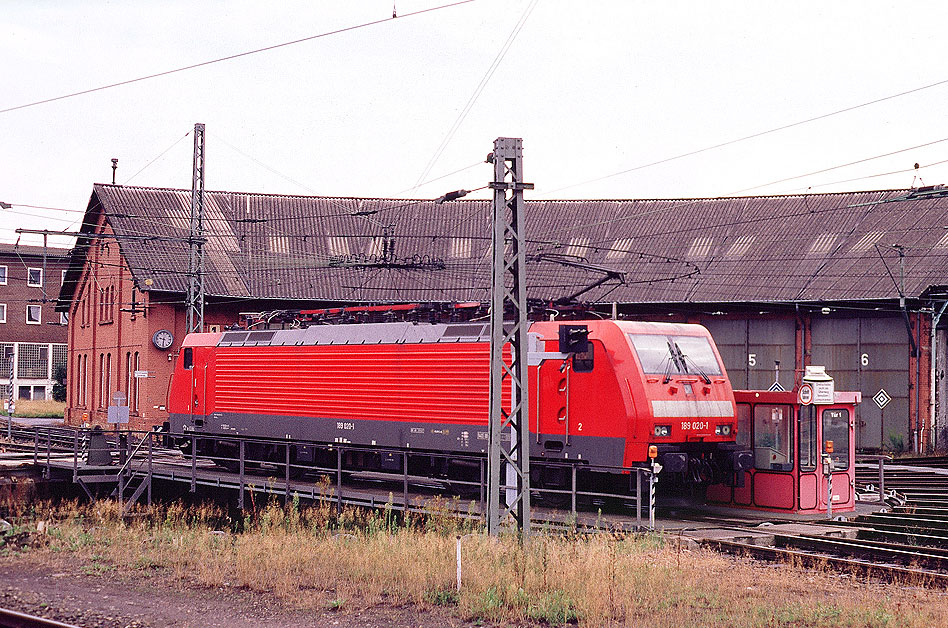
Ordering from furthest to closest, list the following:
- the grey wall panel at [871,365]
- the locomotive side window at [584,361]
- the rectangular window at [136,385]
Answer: the rectangular window at [136,385] → the grey wall panel at [871,365] → the locomotive side window at [584,361]

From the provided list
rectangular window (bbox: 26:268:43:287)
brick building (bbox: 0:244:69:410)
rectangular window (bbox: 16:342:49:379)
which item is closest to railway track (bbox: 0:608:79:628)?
brick building (bbox: 0:244:69:410)

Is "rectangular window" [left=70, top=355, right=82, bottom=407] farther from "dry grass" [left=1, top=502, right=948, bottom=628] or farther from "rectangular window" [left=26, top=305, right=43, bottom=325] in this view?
"dry grass" [left=1, top=502, right=948, bottom=628]

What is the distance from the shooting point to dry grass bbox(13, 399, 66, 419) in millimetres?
60500

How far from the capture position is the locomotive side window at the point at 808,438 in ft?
63.2

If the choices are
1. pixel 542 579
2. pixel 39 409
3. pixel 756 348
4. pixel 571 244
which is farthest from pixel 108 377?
pixel 542 579

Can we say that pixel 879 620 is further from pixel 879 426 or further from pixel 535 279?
pixel 535 279

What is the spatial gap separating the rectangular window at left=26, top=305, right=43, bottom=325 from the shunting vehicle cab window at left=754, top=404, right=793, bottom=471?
6350 centimetres

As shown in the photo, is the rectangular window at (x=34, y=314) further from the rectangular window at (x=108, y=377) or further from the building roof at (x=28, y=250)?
the rectangular window at (x=108, y=377)

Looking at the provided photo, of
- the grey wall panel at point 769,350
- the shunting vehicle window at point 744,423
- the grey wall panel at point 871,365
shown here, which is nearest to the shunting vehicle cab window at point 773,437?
the shunting vehicle window at point 744,423

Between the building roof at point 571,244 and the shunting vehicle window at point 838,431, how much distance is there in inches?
816

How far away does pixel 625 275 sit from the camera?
4481cm

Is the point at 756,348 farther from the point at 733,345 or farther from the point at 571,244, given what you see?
the point at 571,244

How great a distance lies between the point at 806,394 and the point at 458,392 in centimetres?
654

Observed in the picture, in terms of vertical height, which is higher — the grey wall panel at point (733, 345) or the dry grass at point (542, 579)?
the grey wall panel at point (733, 345)
